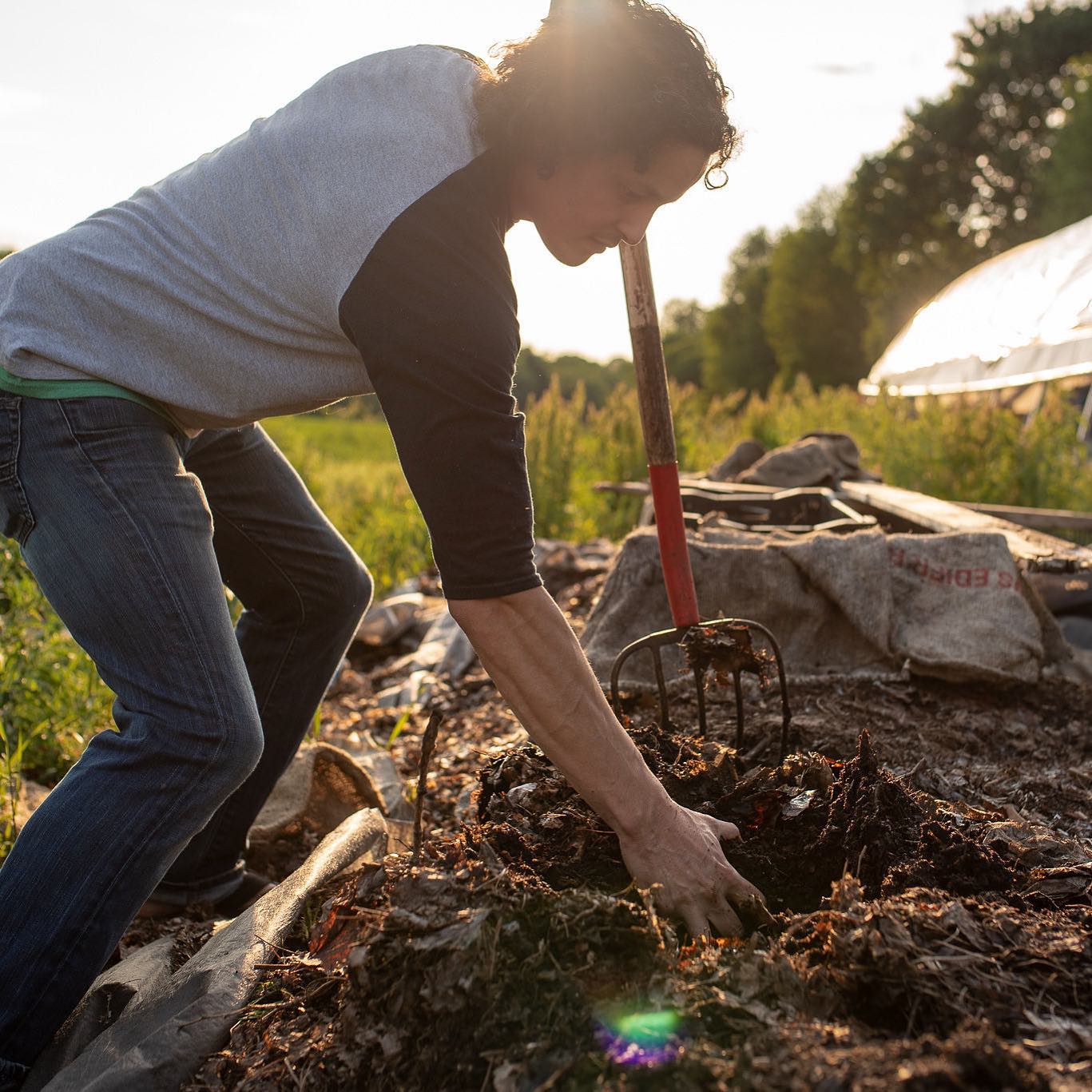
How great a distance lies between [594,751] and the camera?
1.34 metres

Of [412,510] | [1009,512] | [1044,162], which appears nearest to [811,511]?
[1009,512]

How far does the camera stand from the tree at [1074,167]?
24984mm

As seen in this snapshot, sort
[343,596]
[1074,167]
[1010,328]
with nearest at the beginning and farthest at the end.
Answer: [343,596] → [1010,328] → [1074,167]

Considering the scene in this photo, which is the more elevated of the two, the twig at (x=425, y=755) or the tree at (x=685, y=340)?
the tree at (x=685, y=340)

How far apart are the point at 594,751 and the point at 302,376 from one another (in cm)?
77

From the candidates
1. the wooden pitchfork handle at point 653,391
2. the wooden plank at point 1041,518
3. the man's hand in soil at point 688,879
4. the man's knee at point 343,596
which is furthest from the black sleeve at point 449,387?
the wooden plank at point 1041,518

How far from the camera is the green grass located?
3100 millimetres

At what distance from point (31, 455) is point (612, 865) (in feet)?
3.73

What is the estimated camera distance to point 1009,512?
5102 mm

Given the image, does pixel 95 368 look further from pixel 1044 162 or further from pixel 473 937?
pixel 1044 162

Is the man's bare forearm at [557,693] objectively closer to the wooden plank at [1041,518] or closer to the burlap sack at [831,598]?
the burlap sack at [831,598]

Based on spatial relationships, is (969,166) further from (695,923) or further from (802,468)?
(695,923)

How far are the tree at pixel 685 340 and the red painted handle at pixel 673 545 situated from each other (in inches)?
1973

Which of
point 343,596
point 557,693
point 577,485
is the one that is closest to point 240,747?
point 557,693
